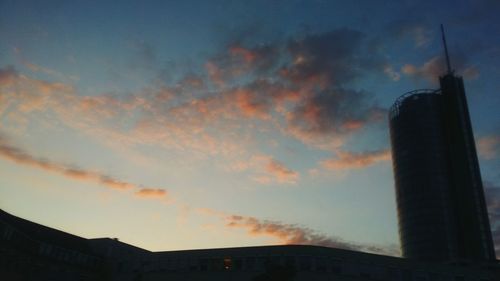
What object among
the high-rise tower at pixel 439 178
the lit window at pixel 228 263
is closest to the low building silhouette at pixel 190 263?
the lit window at pixel 228 263

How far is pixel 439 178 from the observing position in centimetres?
15912

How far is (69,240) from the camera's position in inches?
3597

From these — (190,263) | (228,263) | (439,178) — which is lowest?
(228,263)

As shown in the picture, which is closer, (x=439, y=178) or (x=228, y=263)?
(x=228, y=263)

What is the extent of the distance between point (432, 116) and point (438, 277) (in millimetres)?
100732

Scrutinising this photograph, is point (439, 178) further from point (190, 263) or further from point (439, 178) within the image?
point (190, 263)

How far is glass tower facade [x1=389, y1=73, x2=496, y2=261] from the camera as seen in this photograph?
497 ft

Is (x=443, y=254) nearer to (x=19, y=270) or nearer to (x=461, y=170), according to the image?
(x=461, y=170)

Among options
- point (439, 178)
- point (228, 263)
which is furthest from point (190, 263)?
point (439, 178)

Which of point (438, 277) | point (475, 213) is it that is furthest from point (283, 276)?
point (475, 213)

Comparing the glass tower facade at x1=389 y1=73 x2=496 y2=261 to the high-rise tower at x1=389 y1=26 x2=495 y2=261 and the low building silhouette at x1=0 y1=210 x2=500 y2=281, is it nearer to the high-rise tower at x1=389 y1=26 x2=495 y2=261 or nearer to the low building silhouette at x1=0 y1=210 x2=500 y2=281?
the high-rise tower at x1=389 y1=26 x2=495 y2=261

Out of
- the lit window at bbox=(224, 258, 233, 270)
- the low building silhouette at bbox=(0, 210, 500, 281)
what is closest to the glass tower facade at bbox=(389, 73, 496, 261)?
the low building silhouette at bbox=(0, 210, 500, 281)

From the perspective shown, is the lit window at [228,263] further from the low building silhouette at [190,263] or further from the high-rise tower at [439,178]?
the high-rise tower at [439,178]

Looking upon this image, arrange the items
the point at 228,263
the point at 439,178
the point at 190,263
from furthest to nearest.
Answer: the point at 439,178, the point at 190,263, the point at 228,263
